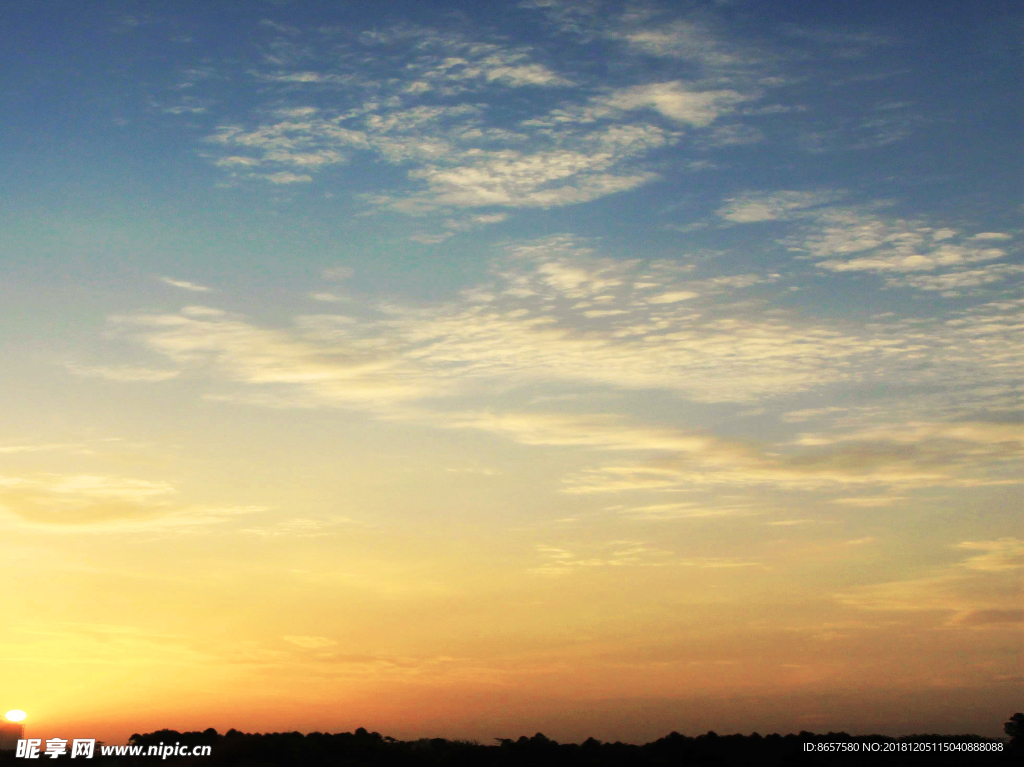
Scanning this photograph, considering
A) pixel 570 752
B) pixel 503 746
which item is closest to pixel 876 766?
pixel 570 752

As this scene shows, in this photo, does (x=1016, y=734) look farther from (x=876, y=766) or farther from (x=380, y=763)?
(x=380, y=763)

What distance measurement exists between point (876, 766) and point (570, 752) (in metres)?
17.8

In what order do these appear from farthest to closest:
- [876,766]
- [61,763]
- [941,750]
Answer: [941,750] → [876,766] → [61,763]

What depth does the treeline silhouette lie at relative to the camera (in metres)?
48.4

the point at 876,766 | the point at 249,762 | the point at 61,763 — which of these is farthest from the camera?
the point at 876,766

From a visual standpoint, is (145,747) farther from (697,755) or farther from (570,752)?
(697,755)

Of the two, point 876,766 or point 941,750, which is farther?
point 941,750

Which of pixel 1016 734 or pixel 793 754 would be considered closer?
pixel 793 754

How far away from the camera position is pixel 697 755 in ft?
167

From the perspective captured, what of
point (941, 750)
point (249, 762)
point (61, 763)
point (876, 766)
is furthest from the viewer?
point (941, 750)

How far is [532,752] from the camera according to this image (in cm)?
4991

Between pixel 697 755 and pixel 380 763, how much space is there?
1742cm

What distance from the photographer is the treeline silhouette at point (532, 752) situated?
48375 millimetres

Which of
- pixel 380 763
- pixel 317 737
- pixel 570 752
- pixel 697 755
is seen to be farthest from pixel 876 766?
pixel 317 737
